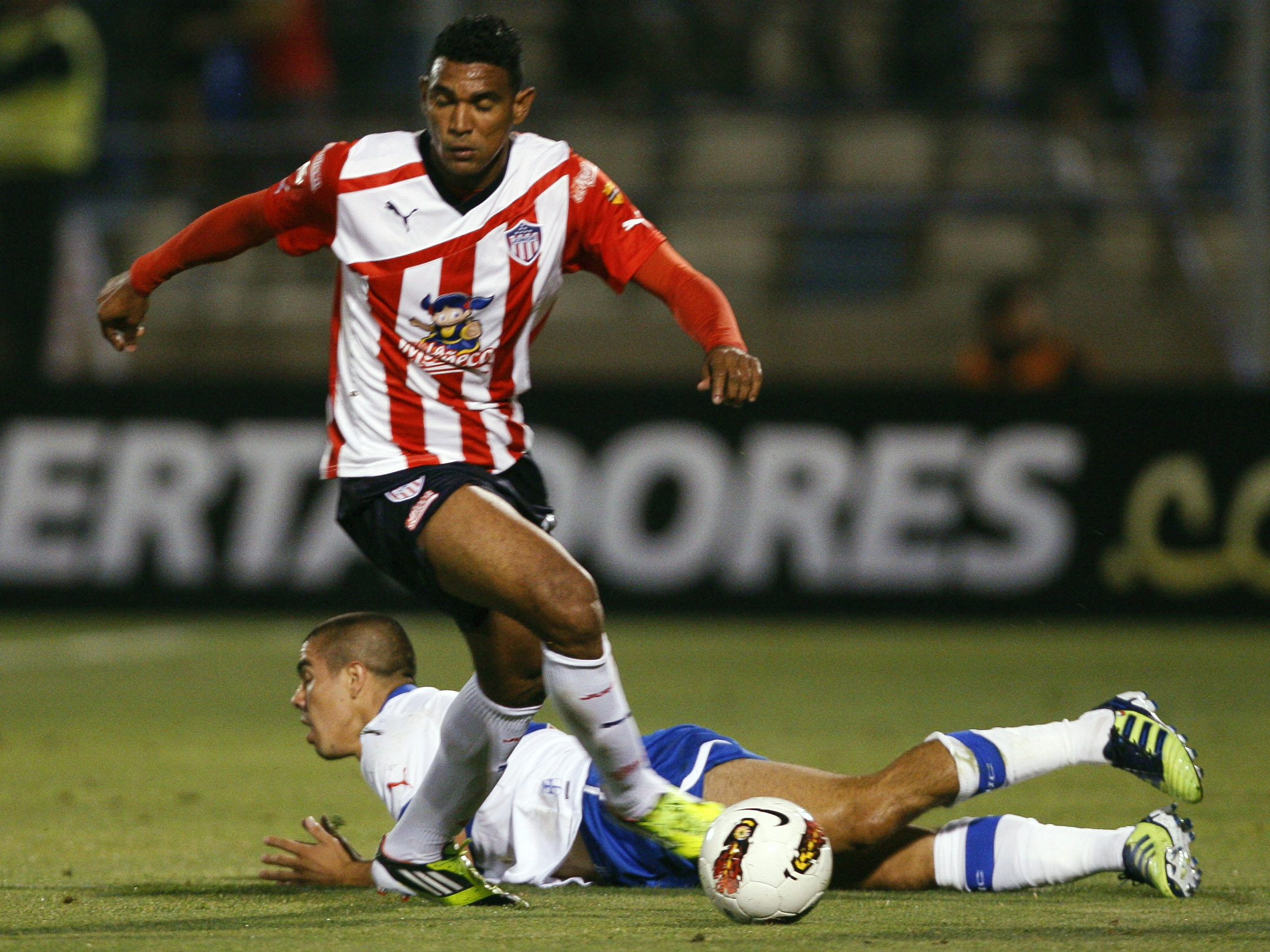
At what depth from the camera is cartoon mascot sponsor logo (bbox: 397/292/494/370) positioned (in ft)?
14.7

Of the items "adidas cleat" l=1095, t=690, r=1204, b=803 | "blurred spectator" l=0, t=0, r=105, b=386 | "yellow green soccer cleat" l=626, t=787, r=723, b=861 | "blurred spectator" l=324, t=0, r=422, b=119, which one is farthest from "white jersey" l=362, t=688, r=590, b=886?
"blurred spectator" l=324, t=0, r=422, b=119

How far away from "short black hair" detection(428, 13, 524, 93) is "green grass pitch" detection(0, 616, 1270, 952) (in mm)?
1982

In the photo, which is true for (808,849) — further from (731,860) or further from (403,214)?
(403,214)

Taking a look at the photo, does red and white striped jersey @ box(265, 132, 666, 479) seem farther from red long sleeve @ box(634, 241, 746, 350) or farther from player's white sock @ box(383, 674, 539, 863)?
player's white sock @ box(383, 674, 539, 863)

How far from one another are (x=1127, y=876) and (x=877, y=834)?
62 cm

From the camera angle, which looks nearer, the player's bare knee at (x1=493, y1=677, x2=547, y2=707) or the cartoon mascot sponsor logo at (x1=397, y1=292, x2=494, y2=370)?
the player's bare knee at (x1=493, y1=677, x2=547, y2=707)

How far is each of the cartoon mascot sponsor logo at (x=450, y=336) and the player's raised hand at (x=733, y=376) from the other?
0.68 m

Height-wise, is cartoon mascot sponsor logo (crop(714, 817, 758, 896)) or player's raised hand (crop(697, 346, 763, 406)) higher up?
player's raised hand (crop(697, 346, 763, 406))

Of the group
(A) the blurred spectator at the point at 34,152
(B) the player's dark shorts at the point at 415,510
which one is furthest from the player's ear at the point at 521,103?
(A) the blurred spectator at the point at 34,152

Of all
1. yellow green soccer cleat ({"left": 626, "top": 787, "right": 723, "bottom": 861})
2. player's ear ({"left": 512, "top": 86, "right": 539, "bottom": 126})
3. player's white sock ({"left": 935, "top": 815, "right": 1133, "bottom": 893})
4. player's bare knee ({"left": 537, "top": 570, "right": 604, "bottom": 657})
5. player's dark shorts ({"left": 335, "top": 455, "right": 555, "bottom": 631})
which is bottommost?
player's white sock ({"left": 935, "top": 815, "right": 1133, "bottom": 893})

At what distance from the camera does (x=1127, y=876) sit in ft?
14.6

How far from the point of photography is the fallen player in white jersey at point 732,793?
4410 mm

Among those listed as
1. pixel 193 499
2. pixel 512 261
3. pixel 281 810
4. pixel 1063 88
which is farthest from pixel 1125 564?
pixel 512 261

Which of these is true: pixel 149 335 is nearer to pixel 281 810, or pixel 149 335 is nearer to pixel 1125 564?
pixel 1125 564
